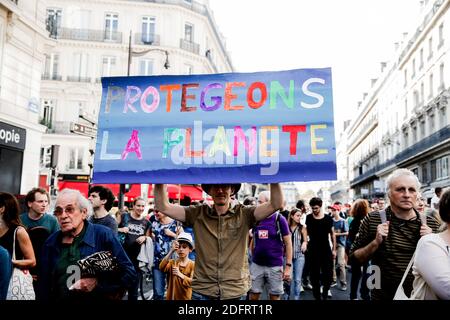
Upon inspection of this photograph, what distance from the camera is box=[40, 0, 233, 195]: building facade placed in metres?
29.2

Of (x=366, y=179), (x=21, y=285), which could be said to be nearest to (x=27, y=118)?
(x=21, y=285)

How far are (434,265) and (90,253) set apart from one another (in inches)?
86.2

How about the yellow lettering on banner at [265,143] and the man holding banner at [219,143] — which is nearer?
the man holding banner at [219,143]

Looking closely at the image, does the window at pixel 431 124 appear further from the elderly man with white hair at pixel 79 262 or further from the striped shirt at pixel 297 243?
the elderly man with white hair at pixel 79 262

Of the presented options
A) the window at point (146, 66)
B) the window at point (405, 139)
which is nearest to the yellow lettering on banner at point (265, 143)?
the window at point (146, 66)

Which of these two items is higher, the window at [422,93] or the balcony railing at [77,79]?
the window at [422,93]

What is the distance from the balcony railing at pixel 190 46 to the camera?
31.6 m

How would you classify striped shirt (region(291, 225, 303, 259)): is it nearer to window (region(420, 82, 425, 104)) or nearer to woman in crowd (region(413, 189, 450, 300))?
woman in crowd (region(413, 189, 450, 300))

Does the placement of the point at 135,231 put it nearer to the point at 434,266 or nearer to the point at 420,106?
the point at 434,266

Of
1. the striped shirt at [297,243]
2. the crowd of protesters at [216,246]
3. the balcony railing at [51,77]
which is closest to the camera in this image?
the crowd of protesters at [216,246]

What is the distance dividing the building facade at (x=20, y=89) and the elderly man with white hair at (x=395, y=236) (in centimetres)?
1150

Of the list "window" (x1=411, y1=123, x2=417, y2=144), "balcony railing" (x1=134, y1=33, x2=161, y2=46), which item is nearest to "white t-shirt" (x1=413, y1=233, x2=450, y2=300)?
"balcony railing" (x1=134, y1=33, x2=161, y2=46)

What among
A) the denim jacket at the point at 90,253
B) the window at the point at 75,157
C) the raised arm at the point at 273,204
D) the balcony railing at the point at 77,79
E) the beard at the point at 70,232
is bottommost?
the denim jacket at the point at 90,253

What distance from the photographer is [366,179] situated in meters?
63.6
